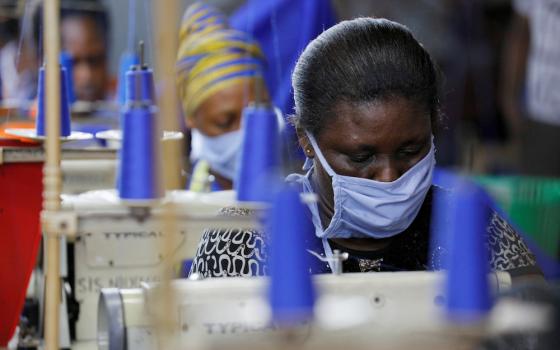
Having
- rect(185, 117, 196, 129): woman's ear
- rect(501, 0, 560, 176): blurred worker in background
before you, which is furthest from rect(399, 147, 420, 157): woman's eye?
rect(501, 0, 560, 176): blurred worker in background

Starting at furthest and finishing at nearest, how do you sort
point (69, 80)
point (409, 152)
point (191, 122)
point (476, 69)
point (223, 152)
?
point (476, 69), point (191, 122), point (223, 152), point (69, 80), point (409, 152)

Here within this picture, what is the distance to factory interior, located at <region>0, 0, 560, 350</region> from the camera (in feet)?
5.25

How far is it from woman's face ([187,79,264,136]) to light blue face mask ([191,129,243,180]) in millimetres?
31

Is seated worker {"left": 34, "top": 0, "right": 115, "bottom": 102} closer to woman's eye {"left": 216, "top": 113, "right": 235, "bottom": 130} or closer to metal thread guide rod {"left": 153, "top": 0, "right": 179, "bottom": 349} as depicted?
woman's eye {"left": 216, "top": 113, "right": 235, "bottom": 130}

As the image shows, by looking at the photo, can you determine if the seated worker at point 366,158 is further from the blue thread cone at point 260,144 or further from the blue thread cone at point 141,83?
the blue thread cone at point 141,83

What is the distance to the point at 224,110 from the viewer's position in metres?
4.35

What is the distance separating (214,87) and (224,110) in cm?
11

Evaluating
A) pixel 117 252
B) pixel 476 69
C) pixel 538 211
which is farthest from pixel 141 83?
pixel 476 69

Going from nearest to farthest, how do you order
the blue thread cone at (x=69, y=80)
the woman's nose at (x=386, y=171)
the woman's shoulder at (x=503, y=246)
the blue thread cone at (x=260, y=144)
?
the blue thread cone at (x=260, y=144), the woman's nose at (x=386, y=171), the woman's shoulder at (x=503, y=246), the blue thread cone at (x=69, y=80)

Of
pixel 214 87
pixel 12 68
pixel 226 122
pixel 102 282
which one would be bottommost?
pixel 102 282

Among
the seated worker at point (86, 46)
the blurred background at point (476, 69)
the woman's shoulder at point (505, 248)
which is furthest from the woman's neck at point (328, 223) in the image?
the seated worker at point (86, 46)

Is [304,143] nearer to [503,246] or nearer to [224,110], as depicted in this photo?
[503,246]

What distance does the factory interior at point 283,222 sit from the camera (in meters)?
1.60

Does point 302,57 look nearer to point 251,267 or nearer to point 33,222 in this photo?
point 251,267
